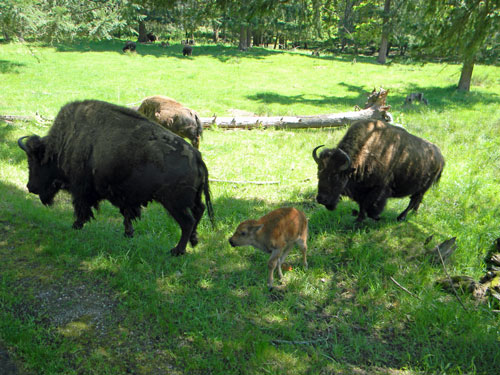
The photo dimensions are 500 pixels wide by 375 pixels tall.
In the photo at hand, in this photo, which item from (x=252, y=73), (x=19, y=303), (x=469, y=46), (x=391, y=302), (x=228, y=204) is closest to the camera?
(x=19, y=303)

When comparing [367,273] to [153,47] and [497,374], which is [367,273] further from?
[153,47]

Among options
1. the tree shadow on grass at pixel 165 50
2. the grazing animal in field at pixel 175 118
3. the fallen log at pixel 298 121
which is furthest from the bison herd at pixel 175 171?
the tree shadow on grass at pixel 165 50

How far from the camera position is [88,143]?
17.4 ft

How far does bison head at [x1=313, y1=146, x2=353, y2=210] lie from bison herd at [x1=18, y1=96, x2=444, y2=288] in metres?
0.02

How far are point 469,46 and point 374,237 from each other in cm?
330

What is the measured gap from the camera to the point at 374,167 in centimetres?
623

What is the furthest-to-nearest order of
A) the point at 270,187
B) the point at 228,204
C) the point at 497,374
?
1. the point at 270,187
2. the point at 228,204
3. the point at 497,374

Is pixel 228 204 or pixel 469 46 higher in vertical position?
pixel 469 46

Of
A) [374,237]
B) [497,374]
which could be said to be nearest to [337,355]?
[497,374]

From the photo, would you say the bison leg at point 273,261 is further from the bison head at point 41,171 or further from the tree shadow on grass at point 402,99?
the tree shadow on grass at point 402,99

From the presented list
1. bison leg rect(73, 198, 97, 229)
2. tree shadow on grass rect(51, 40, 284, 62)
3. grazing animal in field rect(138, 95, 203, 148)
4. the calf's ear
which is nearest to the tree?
the calf's ear

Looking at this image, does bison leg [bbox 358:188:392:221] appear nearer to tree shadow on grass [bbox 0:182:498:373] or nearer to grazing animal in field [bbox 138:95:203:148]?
tree shadow on grass [bbox 0:182:498:373]

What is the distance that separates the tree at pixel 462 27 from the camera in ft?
17.7

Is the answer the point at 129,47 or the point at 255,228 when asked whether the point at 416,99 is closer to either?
the point at 255,228
